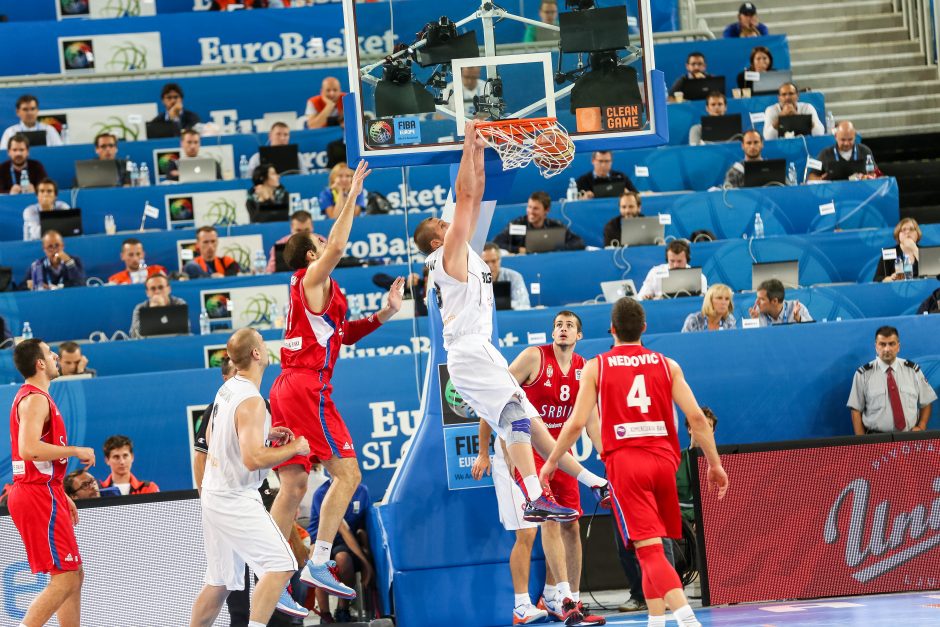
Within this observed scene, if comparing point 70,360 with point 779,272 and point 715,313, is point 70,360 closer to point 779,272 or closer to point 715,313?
point 715,313

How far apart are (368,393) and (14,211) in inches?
246

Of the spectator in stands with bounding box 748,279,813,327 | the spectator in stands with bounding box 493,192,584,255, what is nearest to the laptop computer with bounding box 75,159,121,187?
the spectator in stands with bounding box 493,192,584,255

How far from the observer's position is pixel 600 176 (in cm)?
1555

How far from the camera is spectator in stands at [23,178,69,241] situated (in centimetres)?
1501

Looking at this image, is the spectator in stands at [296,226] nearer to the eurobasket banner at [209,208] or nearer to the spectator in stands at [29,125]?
the eurobasket banner at [209,208]

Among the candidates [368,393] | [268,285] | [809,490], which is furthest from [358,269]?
[809,490]

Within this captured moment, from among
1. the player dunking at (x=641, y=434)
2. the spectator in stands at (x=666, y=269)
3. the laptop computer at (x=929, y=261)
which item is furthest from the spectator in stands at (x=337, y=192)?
the player dunking at (x=641, y=434)

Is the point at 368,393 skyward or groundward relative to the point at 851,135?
groundward

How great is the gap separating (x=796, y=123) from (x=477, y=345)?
31.3 ft

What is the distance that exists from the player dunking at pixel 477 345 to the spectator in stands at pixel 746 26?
11290 mm

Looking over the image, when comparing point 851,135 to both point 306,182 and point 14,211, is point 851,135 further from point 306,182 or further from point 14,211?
point 14,211

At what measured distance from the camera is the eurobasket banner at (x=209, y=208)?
15336mm

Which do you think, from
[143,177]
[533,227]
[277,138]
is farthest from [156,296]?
[533,227]

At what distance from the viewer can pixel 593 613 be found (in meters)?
10.1
